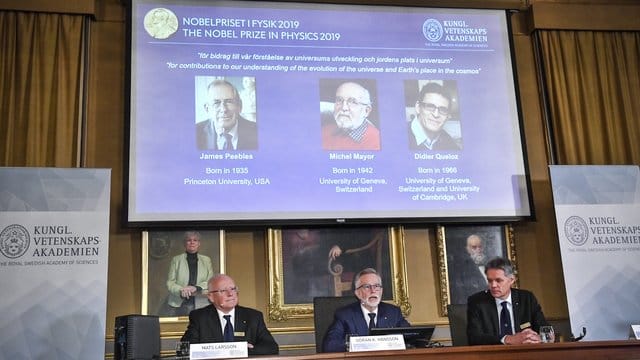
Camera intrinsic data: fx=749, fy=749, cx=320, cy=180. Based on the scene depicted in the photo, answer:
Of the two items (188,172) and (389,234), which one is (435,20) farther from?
Answer: (188,172)

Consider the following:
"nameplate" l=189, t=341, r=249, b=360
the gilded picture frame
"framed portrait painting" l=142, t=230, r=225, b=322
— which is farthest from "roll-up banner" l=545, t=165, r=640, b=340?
"nameplate" l=189, t=341, r=249, b=360

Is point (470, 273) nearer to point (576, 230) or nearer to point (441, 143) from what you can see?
point (576, 230)

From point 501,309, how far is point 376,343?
50.5 inches

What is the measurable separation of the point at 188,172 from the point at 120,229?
2.14 feet

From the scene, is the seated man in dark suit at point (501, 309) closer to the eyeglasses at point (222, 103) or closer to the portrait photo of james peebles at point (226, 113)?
the portrait photo of james peebles at point (226, 113)

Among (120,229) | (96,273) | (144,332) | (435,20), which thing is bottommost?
(144,332)

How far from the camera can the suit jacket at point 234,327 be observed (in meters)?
4.66

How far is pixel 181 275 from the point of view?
215 inches

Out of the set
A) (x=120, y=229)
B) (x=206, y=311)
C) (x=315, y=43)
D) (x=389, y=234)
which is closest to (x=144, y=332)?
(x=206, y=311)

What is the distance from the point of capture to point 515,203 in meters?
5.87


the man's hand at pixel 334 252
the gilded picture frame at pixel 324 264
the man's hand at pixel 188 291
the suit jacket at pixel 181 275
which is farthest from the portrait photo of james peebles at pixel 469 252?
the man's hand at pixel 188 291

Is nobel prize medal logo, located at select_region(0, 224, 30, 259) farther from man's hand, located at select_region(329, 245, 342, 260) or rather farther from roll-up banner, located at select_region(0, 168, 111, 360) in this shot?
man's hand, located at select_region(329, 245, 342, 260)

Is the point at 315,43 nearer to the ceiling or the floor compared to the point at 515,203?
nearer to the ceiling

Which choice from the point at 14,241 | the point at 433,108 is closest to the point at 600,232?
the point at 433,108
